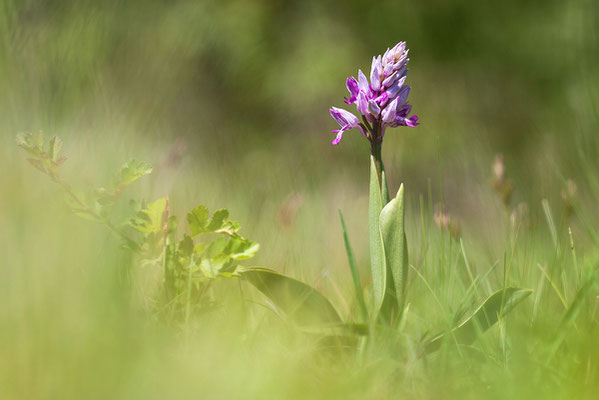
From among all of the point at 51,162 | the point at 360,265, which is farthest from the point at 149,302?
the point at 360,265

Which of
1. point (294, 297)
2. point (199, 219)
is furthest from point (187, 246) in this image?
point (294, 297)

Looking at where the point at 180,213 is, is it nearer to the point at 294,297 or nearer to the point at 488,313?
the point at 294,297

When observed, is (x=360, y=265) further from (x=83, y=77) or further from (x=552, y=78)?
(x=552, y=78)

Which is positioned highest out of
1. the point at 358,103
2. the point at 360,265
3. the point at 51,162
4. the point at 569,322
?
the point at 358,103

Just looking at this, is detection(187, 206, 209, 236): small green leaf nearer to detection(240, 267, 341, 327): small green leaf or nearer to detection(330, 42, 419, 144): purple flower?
detection(240, 267, 341, 327): small green leaf

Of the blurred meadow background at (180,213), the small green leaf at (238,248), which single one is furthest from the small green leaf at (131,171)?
the small green leaf at (238,248)

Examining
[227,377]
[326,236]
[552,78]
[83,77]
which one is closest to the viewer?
[227,377]

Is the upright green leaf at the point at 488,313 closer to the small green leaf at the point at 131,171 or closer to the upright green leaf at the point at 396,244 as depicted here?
the upright green leaf at the point at 396,244
